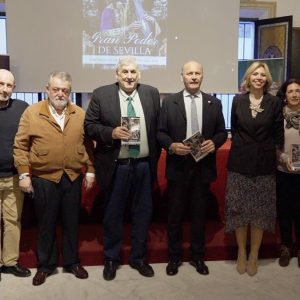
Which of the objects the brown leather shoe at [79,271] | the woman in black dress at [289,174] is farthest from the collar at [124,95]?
the brown leather shoe at [79,271]

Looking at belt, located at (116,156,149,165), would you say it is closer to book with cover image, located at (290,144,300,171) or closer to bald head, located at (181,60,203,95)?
bald head, located at (181,60,203,95)

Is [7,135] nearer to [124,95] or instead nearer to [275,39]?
[124,95]

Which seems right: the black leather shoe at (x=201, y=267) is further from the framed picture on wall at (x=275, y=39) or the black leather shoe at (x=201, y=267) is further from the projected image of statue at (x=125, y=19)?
the framed picture on wall at (x=275, y=39)

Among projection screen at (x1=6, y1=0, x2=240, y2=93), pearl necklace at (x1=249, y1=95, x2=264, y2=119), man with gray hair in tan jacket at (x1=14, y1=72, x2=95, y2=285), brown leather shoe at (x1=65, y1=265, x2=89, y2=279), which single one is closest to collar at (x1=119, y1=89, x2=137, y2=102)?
man with gray hair in tan jacket at (x1=14, y1=72, x2=95, y2=285)

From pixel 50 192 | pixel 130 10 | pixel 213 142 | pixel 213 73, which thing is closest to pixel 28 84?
pixel 130 10

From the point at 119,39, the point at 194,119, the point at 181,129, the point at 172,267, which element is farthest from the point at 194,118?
the point at 119,39

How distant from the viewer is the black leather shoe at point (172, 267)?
307 centimetres

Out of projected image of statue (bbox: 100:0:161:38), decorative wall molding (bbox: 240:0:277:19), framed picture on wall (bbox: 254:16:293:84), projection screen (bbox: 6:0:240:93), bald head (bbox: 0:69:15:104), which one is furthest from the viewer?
decorative wall molding (bbox: 240:0:277:19)

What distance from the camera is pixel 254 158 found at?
2.95 meters

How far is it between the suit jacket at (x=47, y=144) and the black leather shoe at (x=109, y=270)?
69cm

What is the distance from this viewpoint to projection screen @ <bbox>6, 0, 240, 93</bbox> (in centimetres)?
509

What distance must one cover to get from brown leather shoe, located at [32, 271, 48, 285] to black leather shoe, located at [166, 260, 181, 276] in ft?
2.86

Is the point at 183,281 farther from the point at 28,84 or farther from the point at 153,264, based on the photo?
the point at 28,84

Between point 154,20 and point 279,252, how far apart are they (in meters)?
3.26
